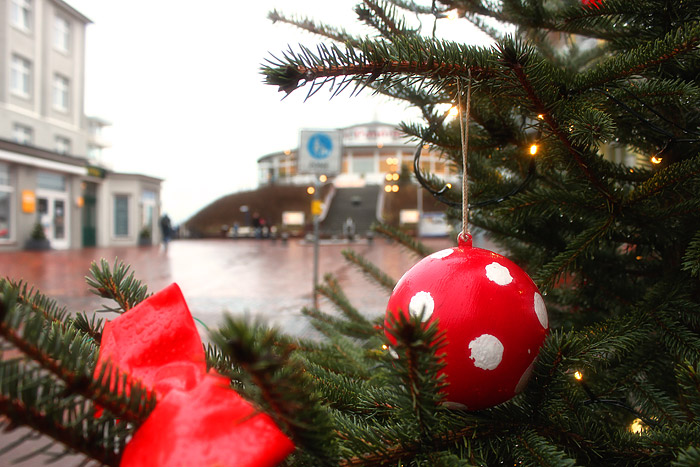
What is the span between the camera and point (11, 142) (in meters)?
16.4

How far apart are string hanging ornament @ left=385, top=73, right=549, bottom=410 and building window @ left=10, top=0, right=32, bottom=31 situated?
2411cm

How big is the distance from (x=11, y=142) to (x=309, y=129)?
14.8m

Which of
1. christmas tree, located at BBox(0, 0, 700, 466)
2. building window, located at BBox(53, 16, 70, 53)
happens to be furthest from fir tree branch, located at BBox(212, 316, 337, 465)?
building window, located at BBox(53, 16, 70, 53)

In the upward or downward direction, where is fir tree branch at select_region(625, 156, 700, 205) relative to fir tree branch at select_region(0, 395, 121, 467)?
upward

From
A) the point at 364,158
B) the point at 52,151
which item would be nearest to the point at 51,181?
the point at 52,151

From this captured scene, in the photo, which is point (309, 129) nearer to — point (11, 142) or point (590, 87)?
point (590, 87)

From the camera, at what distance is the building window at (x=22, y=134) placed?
18855 millimetres

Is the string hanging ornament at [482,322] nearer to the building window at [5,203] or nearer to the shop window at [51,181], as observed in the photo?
the building window at [5,203]

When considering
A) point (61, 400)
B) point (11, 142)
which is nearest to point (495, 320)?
point (61, 400)

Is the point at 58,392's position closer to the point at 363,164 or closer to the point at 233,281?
the point at 233,281

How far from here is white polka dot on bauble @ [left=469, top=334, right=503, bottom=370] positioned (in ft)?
2.18

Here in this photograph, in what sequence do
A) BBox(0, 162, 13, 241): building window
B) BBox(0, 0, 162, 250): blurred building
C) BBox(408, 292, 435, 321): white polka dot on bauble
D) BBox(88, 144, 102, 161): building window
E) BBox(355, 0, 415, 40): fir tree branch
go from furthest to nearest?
1. BBox(88, 144, 102, 161): building window
2. BBox(0, 0, 162, 250): blurred building
3. BBox(0, 162, 13, 241): building window
4. BBox(355, 0, 415, 40): fir tree branch
5. BBox(408, 292, 435, 321): white polka dot on bauble

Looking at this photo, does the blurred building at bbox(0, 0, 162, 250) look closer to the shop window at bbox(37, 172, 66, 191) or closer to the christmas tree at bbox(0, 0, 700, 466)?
the shop window at bbox(37, 172, 66, 191)

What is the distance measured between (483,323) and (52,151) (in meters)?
22.2
